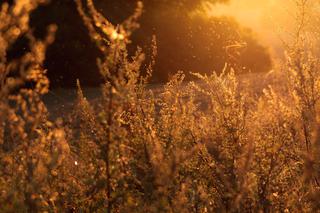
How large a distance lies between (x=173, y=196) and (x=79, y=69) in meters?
12.0

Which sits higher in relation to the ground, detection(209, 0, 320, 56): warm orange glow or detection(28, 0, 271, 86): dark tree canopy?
detection(209, 0, 320, 56): warm orange glow

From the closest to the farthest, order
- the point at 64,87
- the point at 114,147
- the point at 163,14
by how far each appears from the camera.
Answer: the point at 114,147 < the point at 64,87 < the point at 163,14

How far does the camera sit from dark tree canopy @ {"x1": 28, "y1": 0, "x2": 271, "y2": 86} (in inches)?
605

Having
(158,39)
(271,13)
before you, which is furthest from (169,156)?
(158,39)

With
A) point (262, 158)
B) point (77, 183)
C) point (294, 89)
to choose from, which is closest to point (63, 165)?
point (77, 183)

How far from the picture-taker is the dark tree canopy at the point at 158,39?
1537 centimetres

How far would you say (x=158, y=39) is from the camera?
54.6 ft

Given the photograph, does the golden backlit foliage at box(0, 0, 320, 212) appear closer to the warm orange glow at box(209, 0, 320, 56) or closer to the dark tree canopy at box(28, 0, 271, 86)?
the warm orange glow at box(209, 0, 320, 56)

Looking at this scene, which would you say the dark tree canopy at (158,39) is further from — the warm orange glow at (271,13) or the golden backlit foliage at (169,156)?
the golden backlit foliage at (169,156)

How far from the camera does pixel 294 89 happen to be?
4.46 m

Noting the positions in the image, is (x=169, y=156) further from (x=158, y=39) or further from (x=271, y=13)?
(x=158, y=39)

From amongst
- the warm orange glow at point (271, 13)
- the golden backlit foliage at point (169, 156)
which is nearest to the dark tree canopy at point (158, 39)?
the warm orange glow at point (271, 13)

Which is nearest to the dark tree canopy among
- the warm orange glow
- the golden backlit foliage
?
the warm orange glow

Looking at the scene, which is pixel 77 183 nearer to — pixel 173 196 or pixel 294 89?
pixel 173 196
